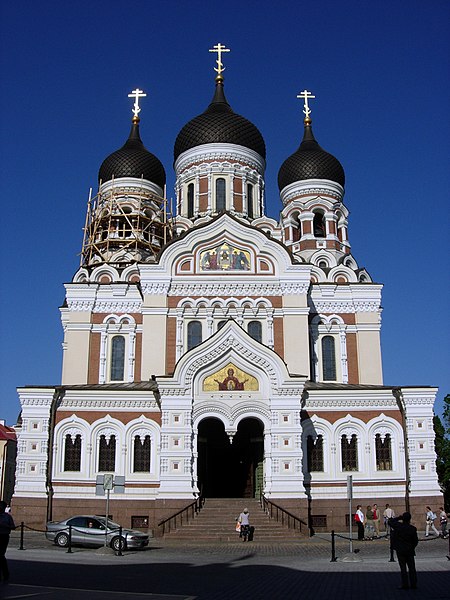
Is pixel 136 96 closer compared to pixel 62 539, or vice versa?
pixel 62 539

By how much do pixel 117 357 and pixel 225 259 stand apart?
260 inches

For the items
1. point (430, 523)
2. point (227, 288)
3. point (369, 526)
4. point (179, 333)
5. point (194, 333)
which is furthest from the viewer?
point (227, 288)

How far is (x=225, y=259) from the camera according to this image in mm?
30172

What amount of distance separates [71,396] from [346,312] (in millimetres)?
13117

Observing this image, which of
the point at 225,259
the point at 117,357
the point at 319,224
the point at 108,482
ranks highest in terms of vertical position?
the point at 319,224

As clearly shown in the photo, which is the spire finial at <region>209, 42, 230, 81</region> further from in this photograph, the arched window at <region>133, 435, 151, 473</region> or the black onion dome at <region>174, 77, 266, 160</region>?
the arched window at <region>133, 435, 151, 473</region>

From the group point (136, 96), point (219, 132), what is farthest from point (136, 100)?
point (219, 132)

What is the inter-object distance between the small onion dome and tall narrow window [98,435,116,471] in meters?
18.9

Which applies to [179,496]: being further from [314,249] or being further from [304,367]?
[314,249]

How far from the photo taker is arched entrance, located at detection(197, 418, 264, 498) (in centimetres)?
2672

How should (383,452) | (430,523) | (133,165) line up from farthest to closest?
(133,165)
(383,452)
(430,523)

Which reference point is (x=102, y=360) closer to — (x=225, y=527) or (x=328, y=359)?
(x=328, y=359)

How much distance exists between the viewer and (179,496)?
23.7m

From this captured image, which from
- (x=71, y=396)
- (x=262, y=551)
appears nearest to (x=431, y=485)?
(x=262, y=551)
